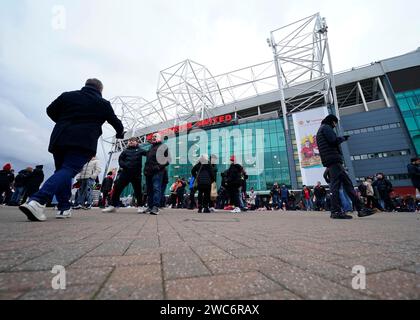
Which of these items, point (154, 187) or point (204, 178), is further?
point (204, 178)

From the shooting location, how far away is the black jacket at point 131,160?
15.4ft

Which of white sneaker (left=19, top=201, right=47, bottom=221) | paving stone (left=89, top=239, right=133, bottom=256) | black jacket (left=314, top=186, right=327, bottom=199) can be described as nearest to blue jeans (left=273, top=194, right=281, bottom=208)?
black jacket (left=314, top=186, right=327, bottom=199)

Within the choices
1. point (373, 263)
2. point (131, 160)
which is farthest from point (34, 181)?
point (373, 263)

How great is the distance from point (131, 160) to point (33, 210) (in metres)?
2.41

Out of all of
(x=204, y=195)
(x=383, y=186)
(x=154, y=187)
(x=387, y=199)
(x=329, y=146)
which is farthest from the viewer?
(x=383, y=186)

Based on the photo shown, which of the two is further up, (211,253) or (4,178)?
(4,178)

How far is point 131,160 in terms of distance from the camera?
4746mm

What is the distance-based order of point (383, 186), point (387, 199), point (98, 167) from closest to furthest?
1. point (98, 167)
2. point (387, 199)
3. point (383, 186)

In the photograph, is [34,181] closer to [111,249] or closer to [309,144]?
[111,249]

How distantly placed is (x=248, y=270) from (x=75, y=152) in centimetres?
278

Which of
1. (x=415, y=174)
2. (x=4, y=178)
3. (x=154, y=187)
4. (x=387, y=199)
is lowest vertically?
(x=154, y=187)

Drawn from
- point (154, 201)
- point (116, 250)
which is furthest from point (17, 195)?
point (116, 250)
